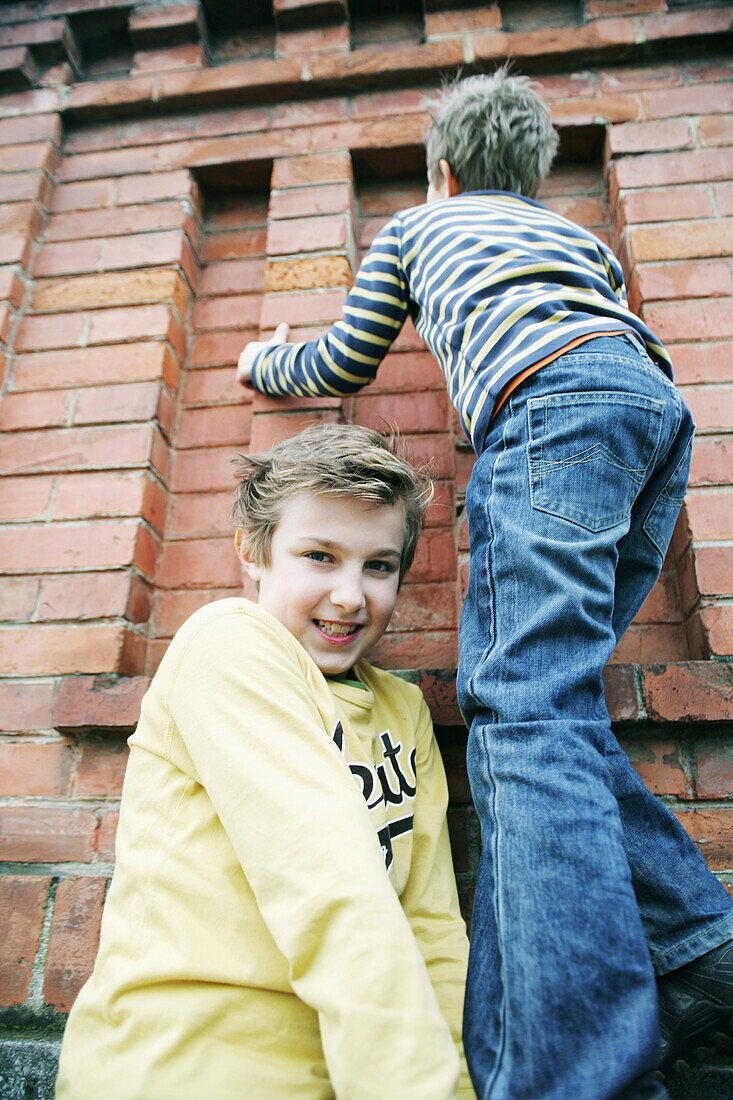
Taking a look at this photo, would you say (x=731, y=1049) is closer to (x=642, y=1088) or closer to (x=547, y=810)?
(x=642, y=1088)

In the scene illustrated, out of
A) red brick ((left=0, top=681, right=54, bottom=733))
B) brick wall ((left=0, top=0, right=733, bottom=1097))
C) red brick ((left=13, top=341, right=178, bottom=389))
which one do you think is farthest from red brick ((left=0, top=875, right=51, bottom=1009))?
red brick ((left=13, top=341, right=178, bottom=389))

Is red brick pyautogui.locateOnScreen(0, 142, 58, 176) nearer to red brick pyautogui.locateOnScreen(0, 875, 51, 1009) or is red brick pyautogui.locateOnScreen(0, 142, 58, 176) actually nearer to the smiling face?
the smiling face

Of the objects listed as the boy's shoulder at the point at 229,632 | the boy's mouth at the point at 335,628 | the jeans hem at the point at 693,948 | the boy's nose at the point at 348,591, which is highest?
the boy's nose at the point at 348,591

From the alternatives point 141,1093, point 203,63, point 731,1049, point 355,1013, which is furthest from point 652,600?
point 203,63

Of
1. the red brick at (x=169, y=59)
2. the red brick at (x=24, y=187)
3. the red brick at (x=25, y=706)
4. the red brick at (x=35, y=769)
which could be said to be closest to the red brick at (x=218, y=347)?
the red brick at (x=24, y=187)

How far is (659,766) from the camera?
1383 millimetres

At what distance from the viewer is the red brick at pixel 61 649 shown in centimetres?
156

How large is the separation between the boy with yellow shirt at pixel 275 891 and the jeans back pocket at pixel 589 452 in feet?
1.14

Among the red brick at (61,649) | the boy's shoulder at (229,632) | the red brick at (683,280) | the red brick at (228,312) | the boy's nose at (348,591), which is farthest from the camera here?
the red brick at (228,312)

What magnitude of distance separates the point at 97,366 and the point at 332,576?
1.01 m

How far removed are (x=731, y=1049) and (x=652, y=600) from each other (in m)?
0.83

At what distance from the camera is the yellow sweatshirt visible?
726 mm

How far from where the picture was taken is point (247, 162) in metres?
2.02

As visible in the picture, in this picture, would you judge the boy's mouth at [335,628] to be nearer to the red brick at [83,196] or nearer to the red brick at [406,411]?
the red brick at [406,411]
